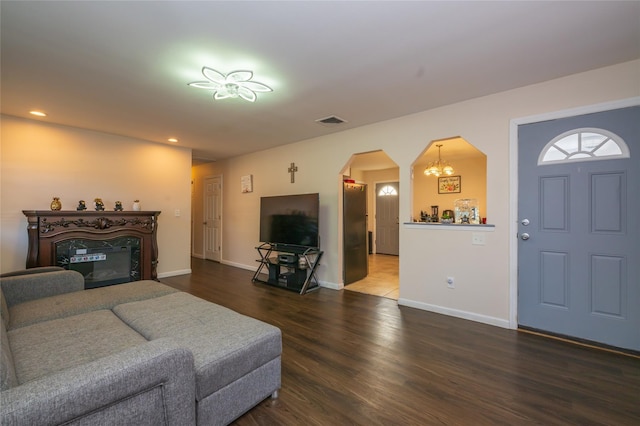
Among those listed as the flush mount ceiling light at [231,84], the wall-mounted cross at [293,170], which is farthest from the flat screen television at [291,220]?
the flush mount ceiling light at [231,84]

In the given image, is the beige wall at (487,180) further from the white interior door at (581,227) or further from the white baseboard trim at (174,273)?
the white baseboard trim at (174,273)

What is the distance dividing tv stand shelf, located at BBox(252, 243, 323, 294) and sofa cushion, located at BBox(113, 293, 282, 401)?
7.23 ft

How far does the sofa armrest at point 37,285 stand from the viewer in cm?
223

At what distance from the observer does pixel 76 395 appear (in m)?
0.96

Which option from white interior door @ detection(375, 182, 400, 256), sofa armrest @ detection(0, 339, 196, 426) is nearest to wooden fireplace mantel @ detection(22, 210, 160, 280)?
sofa armrest @ detection(0, 339, 196, 426)

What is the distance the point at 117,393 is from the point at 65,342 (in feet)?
2.97

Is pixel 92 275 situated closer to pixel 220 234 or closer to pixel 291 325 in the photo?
pixel 220 234

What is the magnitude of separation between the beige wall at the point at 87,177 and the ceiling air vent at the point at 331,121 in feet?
10.1

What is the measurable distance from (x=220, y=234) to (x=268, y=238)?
2257 mm

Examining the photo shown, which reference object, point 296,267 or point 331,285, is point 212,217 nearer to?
point 296,267

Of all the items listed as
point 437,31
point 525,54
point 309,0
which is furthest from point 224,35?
point 525,54

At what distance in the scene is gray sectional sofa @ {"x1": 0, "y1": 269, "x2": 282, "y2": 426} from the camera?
976 mm

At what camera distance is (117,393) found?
1.04 m

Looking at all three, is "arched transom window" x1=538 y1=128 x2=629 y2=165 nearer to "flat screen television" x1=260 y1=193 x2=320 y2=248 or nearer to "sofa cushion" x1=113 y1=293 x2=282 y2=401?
"flat screen television" x1=260 y1=193 x2=320 y2=248
